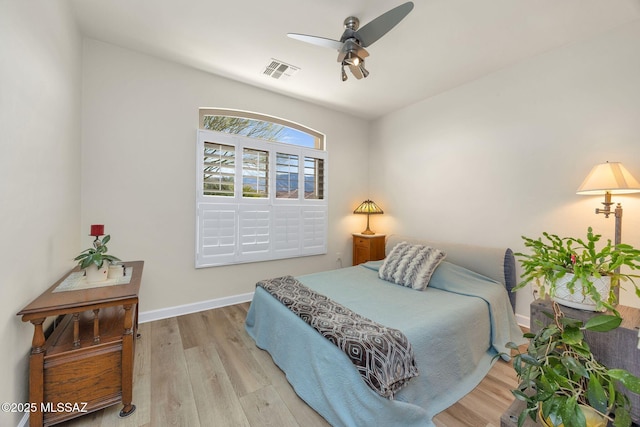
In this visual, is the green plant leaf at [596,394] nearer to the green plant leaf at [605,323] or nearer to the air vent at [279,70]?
the green plant leaf at [605,323]

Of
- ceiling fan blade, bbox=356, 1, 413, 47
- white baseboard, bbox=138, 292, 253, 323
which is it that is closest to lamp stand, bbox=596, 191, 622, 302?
ceiling fan blade, bbox=356, 1, 413, 47

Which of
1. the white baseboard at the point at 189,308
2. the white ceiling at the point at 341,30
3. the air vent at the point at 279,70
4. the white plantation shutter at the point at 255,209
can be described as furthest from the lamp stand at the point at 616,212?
the white baseboard at the point at 189,308

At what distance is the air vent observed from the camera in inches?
108

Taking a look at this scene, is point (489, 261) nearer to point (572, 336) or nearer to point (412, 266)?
point (412, 266)

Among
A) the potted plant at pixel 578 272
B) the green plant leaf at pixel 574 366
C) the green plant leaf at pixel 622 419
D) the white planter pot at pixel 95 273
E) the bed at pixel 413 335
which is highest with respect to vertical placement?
the potted plant at pixel 578 272

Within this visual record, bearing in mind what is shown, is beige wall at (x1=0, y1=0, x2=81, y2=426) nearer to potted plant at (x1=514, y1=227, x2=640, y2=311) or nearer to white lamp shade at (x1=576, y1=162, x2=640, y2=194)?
potted plant at (x1=514, y1=227, x2=640, y2=311)

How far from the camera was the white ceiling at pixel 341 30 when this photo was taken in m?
1.95

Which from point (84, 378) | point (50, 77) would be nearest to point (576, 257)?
point (84, 378)

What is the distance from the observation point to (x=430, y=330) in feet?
5.48

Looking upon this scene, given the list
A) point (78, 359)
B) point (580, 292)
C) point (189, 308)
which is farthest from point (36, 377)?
point (580, 292)

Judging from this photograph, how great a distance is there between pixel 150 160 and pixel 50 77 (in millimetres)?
1122

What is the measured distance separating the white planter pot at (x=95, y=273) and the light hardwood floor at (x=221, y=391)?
0.78m

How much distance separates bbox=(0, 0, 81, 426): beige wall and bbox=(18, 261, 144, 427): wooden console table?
9 cm

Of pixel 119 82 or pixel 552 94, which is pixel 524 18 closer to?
pixel 552 94
